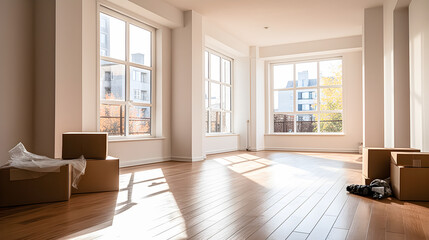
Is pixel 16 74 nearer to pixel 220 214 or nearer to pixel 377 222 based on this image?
pixel 220 214

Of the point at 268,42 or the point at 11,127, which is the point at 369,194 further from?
the point at 268,42

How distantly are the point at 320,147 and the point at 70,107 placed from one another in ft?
23.2

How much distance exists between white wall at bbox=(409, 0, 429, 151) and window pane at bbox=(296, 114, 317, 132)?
4.98 m

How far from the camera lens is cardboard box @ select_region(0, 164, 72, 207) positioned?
283 cm

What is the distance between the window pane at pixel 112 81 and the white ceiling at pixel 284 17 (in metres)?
1.69

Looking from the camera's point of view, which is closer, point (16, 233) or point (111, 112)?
point (16, 233)

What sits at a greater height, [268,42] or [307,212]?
[268,42]

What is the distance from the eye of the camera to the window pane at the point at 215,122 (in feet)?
27.8

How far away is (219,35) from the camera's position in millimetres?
7836

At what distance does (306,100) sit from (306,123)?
2.26 ft

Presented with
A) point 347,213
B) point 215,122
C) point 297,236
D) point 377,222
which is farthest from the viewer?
point 215,122

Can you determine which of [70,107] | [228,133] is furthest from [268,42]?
[70,107]

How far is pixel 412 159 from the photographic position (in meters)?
3.10

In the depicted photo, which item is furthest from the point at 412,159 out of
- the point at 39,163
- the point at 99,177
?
the point at 39,163
